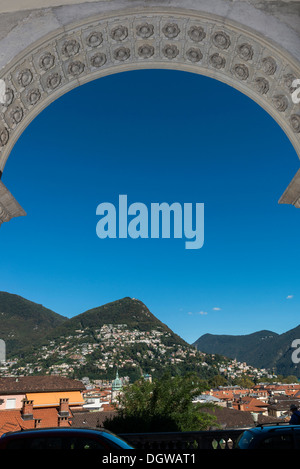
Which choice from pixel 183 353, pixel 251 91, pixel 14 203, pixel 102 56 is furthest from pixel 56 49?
pixel 183 353

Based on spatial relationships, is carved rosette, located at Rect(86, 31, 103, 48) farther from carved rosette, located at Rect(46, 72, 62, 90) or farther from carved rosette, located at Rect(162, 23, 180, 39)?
carved rosette, located at Rect(162, 23, 180, 39)

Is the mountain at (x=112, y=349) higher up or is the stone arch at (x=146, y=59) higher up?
the stone arch at (x=146, y=59)

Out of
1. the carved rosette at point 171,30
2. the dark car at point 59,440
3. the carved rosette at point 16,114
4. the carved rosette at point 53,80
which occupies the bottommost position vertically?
the dark car at point 59,440

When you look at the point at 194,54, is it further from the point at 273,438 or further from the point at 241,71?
the point at 273,438

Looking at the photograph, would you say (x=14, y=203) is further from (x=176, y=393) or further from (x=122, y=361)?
(x=122, y=361)

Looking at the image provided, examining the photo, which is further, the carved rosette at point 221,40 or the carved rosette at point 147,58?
the carved rosette at point 221,40

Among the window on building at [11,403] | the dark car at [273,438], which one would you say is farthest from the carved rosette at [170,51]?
the window on building at [11,403]

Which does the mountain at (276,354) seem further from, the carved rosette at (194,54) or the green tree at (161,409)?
the carved rosette at (194,54)

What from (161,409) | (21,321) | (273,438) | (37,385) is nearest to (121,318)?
(21,321)
